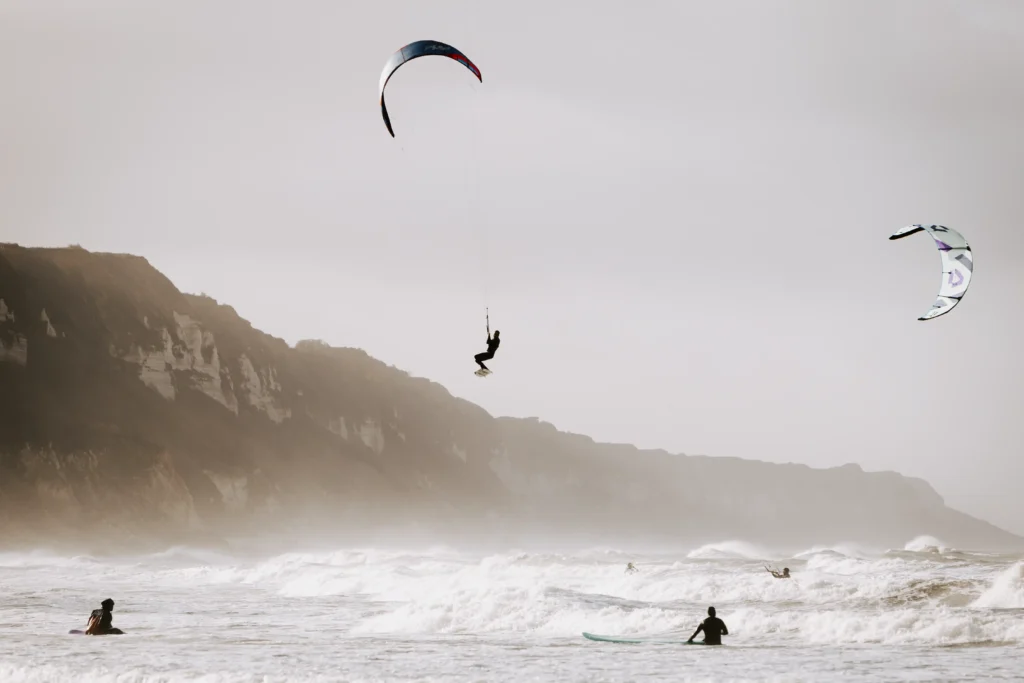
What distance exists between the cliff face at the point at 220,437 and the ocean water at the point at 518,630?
166ft

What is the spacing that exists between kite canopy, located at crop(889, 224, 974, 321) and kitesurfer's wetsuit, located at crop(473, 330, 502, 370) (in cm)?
1066

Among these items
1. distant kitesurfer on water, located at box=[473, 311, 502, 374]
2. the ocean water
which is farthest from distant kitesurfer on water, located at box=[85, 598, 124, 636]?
distant kitesurfer on water, located at box=[473, 311, 502, 374]

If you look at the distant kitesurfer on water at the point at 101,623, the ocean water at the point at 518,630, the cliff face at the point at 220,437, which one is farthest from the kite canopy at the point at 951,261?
the cliff face at the point at 220,437

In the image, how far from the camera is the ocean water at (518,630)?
57.1 ft

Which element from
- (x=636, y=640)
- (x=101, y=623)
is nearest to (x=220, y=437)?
(x=101, y=623)

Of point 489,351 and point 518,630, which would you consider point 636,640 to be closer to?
point 518,630

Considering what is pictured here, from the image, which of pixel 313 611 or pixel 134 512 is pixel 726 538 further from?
pixel 313 611

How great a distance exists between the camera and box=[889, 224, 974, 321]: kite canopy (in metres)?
24.6

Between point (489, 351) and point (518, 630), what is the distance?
761 cm

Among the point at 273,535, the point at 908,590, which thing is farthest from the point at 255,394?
the point at 908,590

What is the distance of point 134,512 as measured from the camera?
3413 inches

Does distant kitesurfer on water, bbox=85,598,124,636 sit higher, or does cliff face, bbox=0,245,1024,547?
cliff face, bbox=0,245,1024,547

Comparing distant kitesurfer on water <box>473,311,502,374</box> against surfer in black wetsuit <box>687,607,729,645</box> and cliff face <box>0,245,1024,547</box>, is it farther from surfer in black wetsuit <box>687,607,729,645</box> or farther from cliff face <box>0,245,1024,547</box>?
cliff face <box>0,245,1024,547</box>

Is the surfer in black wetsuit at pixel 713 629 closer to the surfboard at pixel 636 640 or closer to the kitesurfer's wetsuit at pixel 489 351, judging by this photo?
the surfboard at pixel 636 640
